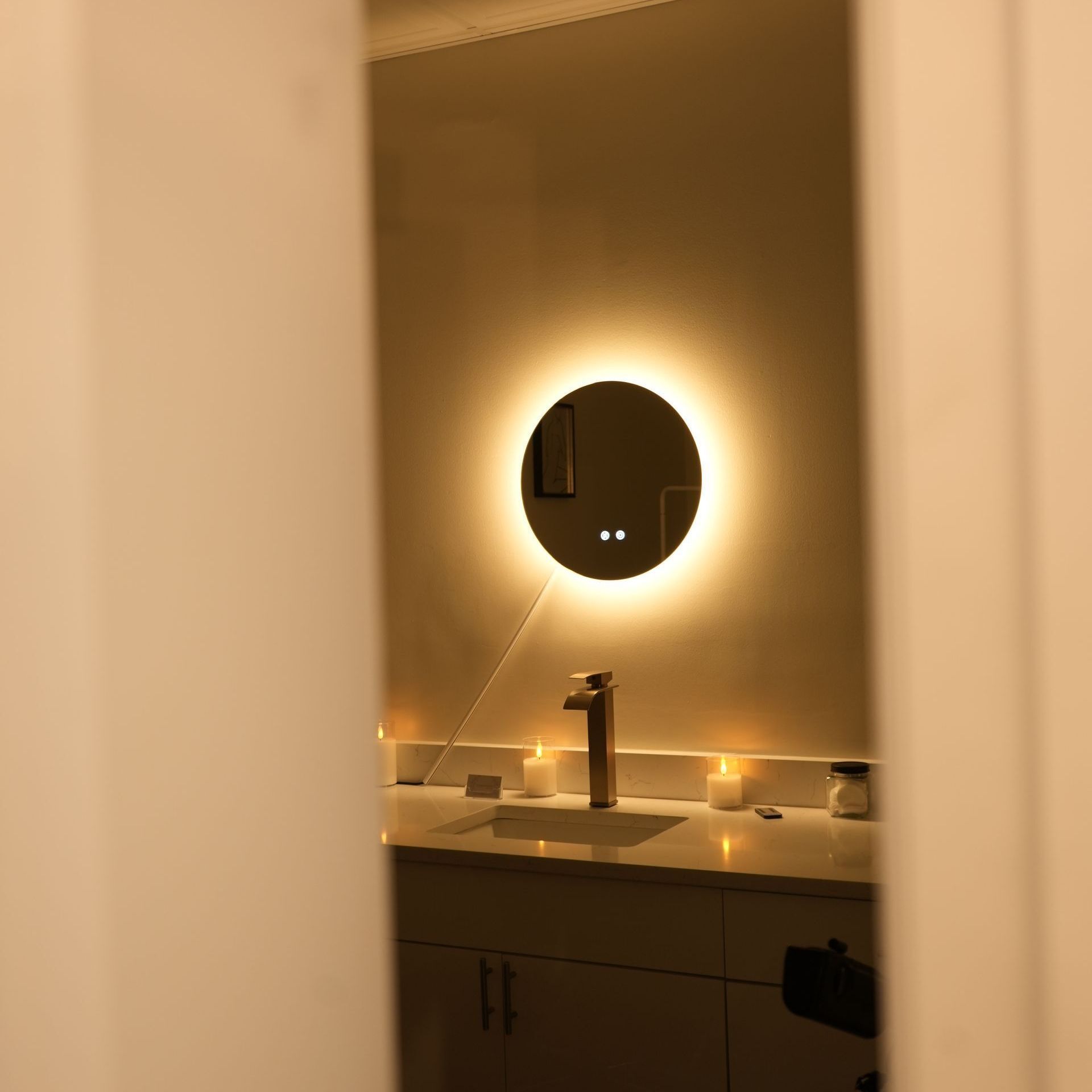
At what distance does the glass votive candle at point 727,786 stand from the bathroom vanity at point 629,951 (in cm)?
8

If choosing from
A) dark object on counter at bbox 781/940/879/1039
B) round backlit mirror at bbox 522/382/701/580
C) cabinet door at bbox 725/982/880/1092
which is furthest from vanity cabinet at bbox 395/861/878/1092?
round backlit mirror at bbox 522/382/701/580

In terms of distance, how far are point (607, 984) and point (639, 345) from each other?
4.35ft

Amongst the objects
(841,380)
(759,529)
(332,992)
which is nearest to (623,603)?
(759,529)

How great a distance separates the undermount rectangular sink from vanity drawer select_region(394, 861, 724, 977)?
17cm

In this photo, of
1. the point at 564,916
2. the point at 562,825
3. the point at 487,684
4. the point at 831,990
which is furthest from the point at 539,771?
the point at 831,990

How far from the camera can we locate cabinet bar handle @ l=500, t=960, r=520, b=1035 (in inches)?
81.3

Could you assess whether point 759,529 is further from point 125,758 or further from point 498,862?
point 125,758

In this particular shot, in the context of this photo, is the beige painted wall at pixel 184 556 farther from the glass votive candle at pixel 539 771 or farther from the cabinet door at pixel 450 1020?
the glass votive candle at pixel 539 771

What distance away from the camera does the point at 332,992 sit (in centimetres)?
46

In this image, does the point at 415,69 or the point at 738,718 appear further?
the point at 415,69

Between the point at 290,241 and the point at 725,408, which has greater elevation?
the point at 725,408

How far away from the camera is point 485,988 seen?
209 cm

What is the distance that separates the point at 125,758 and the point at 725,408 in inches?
85.4

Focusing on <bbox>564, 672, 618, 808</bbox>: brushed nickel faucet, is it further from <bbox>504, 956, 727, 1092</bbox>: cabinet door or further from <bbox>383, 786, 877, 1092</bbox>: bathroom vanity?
<bbox>504, 956, 727, 1092</bbox>: cabinet door
